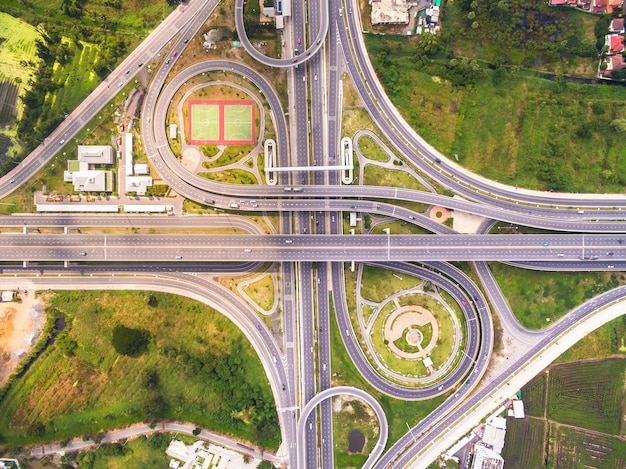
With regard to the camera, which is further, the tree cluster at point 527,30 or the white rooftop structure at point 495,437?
the white rooftop structure at point 495,437

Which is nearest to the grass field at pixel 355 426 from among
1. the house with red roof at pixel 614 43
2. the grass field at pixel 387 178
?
the grass field at pixel 387 178

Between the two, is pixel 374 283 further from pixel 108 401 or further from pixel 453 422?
pixel 108 401

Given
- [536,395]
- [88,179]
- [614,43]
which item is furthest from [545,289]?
[88,179]

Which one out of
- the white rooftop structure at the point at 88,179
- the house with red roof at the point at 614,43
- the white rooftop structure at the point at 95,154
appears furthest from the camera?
the house with red roof at the point at 614,43

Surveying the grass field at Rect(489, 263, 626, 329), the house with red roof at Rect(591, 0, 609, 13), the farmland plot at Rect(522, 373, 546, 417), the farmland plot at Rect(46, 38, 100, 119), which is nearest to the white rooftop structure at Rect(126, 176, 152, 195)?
the farmland plot at Rect(46, 38, 100, 119)

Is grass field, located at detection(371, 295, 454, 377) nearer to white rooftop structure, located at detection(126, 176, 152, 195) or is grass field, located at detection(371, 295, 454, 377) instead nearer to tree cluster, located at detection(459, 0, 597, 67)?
tree cluster, located at detection(459, 0, 597, 67)

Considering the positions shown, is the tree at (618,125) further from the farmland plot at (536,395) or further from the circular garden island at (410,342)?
the farmland plot at (536,395)
